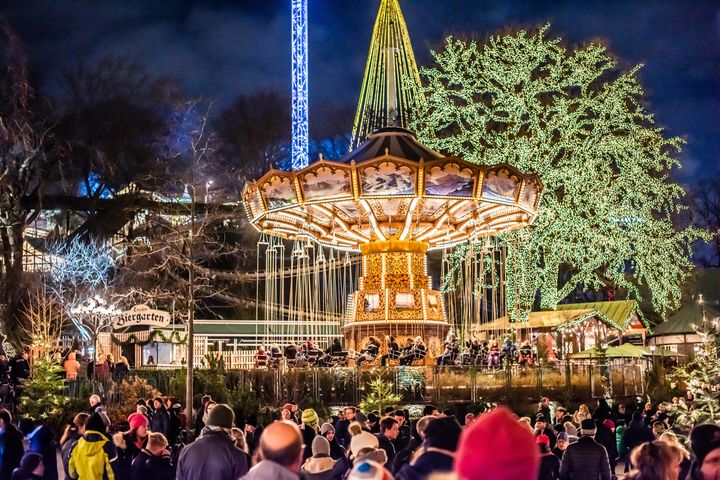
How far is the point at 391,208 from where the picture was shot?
92.0 feet

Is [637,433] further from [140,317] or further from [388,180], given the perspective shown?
[140,317]

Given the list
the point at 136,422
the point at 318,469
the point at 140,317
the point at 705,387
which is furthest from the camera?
the point at 140,317

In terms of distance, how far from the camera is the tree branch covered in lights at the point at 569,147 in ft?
114

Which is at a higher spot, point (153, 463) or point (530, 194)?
point (530, 194)

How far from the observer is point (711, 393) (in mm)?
12320

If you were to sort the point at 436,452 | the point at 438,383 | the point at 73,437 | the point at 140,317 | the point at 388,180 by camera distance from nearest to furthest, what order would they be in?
the point at 436,452 < the point at 73,437 < the point at 438,383 < the point at 388,180 < the point at 140,317

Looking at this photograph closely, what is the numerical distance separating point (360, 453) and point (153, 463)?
197 cm

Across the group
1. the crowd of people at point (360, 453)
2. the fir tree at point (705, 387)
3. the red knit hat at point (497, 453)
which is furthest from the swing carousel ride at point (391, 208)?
the red knit hat at point (497, 453)

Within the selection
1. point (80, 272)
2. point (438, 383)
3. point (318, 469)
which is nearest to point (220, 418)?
point (318, 469)

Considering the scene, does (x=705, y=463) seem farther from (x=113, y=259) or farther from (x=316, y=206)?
(x=113, y=259)

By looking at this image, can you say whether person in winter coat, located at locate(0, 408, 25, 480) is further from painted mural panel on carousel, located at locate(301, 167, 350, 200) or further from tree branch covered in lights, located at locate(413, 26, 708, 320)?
tree branch covered in lights, located at locate(413, 26, 708, 320)

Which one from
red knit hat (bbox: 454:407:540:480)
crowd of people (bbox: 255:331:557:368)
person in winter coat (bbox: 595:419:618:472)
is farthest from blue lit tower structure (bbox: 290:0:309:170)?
red knit hat (bbox: 454:407:540:480)

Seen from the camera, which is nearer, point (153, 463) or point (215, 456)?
point (215, 456)

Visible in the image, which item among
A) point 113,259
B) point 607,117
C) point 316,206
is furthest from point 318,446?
point 113,259
